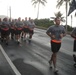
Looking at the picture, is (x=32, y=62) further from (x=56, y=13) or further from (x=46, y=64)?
(x=56, y=13)

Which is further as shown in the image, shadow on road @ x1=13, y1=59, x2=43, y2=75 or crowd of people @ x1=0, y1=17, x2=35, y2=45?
crowd of people @ x1=0, y1=17, x2=35, y2=45

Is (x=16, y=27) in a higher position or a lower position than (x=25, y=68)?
higher

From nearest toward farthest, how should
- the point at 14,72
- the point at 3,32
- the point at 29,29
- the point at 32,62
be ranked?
the point at 14,72 < the point at 32,62 < the point at 3,32 < the point at 29,29

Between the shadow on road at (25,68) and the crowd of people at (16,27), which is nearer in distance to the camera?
the shadow on road at (25,68)

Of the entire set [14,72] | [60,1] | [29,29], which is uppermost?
[60,1]

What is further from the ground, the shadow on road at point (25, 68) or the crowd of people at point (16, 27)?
the crowd of people at point (16, 27)

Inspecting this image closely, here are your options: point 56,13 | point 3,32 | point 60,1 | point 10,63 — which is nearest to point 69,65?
point 10,63

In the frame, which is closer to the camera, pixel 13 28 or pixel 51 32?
pixel 51 32

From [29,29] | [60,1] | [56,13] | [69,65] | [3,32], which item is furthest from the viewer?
[56,13]

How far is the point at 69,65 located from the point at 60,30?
174cm

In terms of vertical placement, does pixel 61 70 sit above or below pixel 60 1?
below

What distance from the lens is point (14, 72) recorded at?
901 centimetres

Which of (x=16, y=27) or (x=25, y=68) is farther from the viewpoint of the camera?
(x=16, y=27)

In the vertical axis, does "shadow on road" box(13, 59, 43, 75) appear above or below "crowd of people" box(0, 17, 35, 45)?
below
